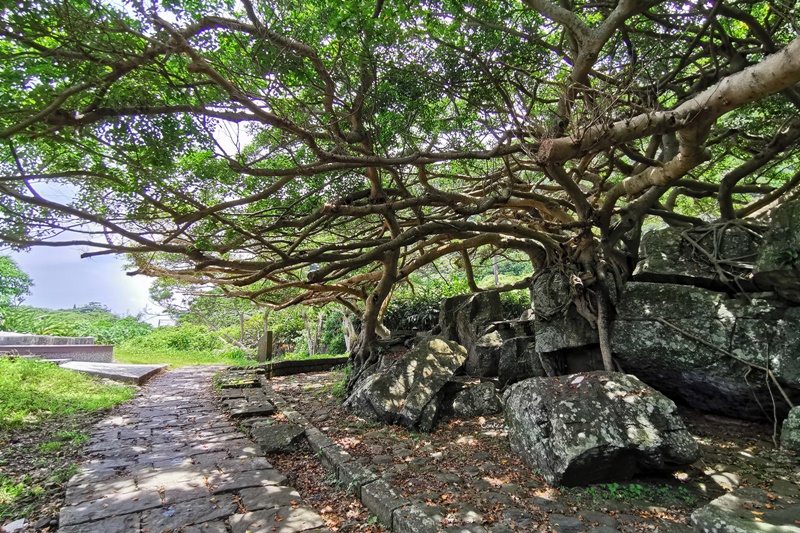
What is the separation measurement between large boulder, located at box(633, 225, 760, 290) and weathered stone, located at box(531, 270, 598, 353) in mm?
977

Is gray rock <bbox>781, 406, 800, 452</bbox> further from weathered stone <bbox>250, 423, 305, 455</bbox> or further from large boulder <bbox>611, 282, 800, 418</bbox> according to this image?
weathered stone <bbox>250, 423, 305, 455</bbox>

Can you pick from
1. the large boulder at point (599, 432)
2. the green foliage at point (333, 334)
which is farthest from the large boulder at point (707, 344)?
the green foliage at point (333, 334)

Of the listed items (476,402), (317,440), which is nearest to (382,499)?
(317,440)

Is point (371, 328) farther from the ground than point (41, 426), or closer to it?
farther from the ground

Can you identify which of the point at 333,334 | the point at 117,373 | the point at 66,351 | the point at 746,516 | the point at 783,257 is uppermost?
the point at 783,257

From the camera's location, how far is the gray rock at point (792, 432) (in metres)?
3.89

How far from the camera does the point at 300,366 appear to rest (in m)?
11.8

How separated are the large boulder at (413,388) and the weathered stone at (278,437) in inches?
43.6

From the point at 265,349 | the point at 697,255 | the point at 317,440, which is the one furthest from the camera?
the point at 265,349

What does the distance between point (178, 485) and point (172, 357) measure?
15788 millimetres

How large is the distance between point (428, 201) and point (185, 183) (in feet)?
11.1

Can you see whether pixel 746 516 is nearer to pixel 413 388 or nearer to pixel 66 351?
pixel 413 388

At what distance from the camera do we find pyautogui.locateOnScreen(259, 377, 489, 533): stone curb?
10.0 feet

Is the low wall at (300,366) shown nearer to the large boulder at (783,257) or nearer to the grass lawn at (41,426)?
the grass lawn at (41,426)
